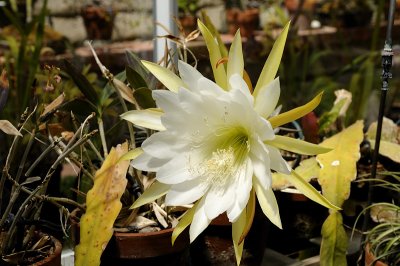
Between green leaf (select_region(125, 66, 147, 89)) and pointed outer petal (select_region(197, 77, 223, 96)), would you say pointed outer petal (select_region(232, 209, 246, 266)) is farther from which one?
green leaf (select_region(125, 66, 147, 89))

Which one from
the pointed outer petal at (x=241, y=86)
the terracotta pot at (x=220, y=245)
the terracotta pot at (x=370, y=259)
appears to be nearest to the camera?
the pointed outer petal at (x=241, y=86)

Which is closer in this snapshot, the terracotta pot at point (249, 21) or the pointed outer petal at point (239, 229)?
the pointed outer petal at point (239, 229)

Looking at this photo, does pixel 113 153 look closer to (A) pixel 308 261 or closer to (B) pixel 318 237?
(A) pixel 308 261

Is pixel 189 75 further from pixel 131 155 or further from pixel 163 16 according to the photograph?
pixel 163 16

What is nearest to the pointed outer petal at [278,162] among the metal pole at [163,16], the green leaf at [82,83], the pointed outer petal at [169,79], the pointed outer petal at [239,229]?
the pointed outer petal at [239,229]

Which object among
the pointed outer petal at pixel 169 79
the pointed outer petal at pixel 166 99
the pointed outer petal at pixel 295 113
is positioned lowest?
the pointed outer petal at pixel 295 113

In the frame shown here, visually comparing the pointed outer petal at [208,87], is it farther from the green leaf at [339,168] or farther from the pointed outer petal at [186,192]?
the green leaf at [339,168]

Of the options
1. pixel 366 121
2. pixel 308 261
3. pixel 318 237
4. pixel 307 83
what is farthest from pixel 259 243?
pixel 307 83

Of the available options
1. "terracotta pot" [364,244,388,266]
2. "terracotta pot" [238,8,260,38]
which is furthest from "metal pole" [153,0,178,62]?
"terracotta pot" [238,8,260,38]
